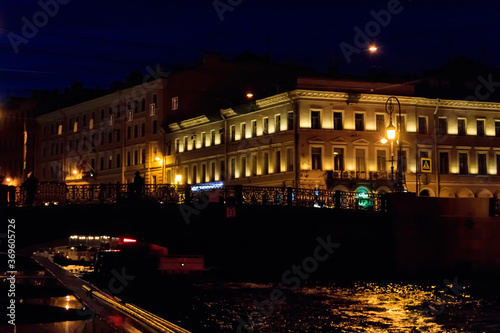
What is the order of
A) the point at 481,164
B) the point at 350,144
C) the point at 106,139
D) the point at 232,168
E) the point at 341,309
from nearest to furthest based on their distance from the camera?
the point at 341,309 < the point at 350,144 < the point at 481,164 < the point at 232,168 < the point at 106,139

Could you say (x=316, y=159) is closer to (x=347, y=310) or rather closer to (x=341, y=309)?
(x=341, y=309)

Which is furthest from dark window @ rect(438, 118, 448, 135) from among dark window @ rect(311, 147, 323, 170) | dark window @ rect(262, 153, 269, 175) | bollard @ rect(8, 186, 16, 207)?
bollard @ rect(8, 186, 16, 207)

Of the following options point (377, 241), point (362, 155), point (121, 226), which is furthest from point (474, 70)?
point (121, 226)

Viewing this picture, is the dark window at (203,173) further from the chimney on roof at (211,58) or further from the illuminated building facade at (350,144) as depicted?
the chimney on roof at (211,58)

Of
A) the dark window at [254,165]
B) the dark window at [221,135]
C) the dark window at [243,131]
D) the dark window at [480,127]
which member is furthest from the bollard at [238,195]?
the dark window at [480,127]

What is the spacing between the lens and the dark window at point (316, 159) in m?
61.4

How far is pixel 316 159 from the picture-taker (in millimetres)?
61625

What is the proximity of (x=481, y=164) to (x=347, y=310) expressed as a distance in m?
41.4

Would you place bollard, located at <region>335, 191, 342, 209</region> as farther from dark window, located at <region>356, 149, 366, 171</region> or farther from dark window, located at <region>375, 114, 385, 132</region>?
dark window, located at <region>375, 114, 385, 132</region>

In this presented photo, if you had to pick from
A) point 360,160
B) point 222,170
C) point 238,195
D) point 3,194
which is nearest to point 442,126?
point 360,160

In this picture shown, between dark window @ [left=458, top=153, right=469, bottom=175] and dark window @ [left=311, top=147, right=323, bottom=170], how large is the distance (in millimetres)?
12414

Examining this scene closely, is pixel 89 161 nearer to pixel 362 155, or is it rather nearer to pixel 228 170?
pixel 228 170

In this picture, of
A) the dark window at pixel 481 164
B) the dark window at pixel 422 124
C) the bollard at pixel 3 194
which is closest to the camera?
the bollard at pixel 3 194

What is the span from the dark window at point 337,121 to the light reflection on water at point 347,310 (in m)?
26.2
